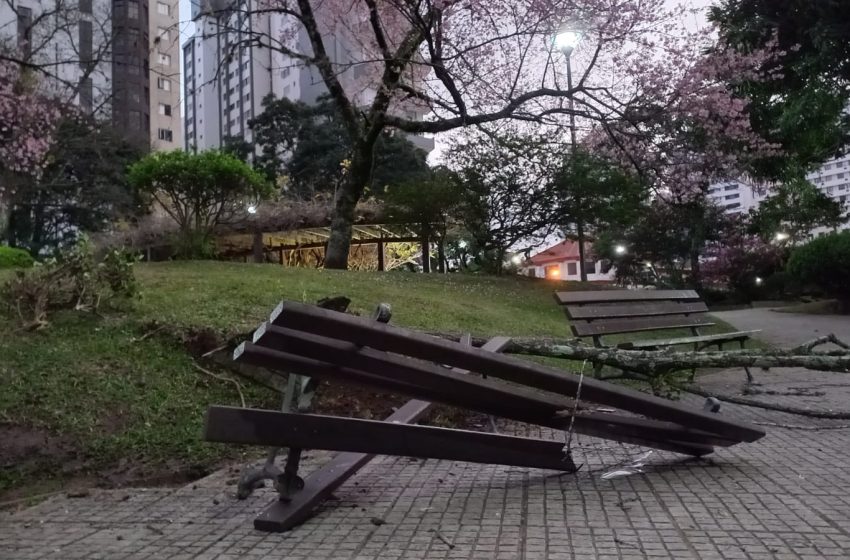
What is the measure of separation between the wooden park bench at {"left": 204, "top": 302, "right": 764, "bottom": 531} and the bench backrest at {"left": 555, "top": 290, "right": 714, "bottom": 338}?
281 cm

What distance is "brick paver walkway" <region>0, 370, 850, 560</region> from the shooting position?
2.90 m

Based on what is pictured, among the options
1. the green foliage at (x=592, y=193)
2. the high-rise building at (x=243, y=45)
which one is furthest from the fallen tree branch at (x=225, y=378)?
the green foliage at (x=592, y=193)

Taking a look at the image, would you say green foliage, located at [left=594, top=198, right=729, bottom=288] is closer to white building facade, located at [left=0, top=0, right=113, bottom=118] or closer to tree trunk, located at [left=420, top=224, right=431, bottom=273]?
tree trunk, located at [left=420, top=224, right=431, bottom=273]

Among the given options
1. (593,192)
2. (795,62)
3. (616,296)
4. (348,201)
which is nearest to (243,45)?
(348,201)

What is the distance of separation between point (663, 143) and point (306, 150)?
79.0 ft

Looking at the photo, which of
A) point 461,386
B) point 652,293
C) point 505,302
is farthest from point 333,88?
point 461,386

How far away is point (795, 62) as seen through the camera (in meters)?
12.3

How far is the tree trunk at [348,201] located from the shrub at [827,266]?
419 inches

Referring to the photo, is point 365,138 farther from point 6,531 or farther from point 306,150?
point 306,150

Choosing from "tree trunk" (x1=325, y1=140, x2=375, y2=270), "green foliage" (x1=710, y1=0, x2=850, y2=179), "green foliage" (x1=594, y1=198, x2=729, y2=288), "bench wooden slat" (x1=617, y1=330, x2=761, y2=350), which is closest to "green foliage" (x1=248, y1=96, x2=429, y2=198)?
"green foliage" (x1=594, y1=198, x2=729, y2=288)

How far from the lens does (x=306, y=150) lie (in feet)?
110

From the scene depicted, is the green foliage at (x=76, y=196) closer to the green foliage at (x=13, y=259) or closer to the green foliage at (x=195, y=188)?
the green foliage at (x=13, y=259)

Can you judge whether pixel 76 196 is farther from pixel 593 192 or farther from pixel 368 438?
pixel 368 438

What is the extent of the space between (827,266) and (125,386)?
16195 mm
